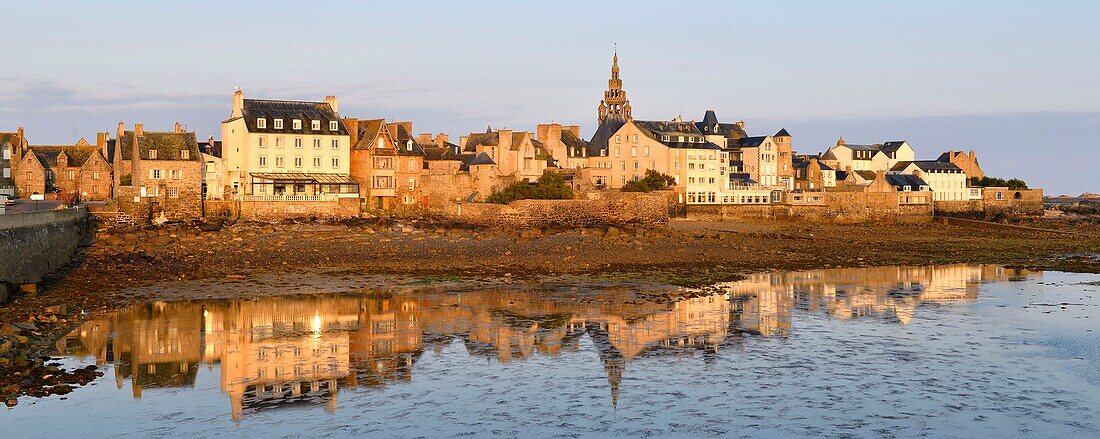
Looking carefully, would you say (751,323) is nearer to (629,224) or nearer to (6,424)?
(6,424)

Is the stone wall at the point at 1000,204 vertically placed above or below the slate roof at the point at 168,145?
below

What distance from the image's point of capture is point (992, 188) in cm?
8788

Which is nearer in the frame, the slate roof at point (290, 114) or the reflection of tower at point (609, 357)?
the reflection of tower at point (609, 357)

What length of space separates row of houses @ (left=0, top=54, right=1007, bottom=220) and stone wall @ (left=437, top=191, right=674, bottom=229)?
3356 millimetres

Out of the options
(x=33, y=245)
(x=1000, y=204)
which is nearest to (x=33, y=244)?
(x=33, y=245)

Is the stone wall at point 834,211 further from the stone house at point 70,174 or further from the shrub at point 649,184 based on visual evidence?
the stone house at point 70,174

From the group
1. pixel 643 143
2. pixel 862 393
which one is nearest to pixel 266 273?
pixel 862 393

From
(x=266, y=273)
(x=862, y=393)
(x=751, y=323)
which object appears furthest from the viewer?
(x=266, y=273)

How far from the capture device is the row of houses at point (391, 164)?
5809cm

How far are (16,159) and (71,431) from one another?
62746 mm

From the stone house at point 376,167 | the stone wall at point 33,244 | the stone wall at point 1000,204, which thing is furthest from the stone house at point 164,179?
the stone wall at point 1000,204

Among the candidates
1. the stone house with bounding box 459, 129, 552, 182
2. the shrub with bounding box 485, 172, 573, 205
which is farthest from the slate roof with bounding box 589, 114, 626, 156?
the shrub with bounding box 485, 172, 573, 205

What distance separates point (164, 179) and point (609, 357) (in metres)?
41.6

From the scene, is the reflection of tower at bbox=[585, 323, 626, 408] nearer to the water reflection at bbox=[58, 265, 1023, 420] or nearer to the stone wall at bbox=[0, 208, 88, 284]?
the water reflection at bbox=[58, 265, 1023, 420]
